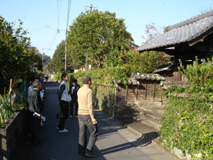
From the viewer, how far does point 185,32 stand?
8.49m

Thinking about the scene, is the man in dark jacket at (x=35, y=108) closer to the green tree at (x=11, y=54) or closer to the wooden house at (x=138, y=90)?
the green tree at (x=11, y=54)

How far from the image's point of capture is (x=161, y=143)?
606cm

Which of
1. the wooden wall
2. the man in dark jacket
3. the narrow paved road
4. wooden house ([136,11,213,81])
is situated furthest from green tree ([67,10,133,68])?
the man in dark jacket

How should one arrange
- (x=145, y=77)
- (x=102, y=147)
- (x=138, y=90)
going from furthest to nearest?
1. (x=138, y=90)
2. (x=145, y=77)
3. (x=102, y=147)

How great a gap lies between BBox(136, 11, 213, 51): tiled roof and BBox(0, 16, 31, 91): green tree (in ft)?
18.2

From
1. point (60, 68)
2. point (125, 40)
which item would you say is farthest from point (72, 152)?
point (60, 68)

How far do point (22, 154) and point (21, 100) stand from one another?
2083 millimetres

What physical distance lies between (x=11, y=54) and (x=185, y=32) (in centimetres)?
734

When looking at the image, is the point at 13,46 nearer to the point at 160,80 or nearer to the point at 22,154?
the point at 22,154

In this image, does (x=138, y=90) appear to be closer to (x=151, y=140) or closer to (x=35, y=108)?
(x=151, y=140)

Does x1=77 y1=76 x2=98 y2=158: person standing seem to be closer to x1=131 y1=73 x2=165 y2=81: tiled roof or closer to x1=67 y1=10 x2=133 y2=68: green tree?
x1=131 y1=73 x2=165 y2=81: tiled roof

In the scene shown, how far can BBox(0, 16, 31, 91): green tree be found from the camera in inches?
340

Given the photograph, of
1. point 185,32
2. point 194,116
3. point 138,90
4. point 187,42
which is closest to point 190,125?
point 194,116

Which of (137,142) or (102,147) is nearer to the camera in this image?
(102,147)
